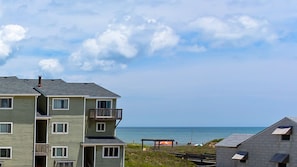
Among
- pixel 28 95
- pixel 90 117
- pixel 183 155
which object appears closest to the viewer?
pixel 28 95

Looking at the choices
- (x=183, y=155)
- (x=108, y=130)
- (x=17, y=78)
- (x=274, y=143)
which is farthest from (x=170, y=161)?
(x=17, y=78)

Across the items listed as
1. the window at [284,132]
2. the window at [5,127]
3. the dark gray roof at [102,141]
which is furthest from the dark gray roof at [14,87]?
the window at [284,132]

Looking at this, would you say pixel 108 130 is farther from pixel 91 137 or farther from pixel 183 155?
pixel 183 155

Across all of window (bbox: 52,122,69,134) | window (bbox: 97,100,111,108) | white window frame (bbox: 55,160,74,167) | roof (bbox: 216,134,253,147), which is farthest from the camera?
roof (bbox: 216,134,253,147)

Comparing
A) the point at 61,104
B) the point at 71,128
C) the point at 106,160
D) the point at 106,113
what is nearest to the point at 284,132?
the point at 106,160

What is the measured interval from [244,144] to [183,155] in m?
11.7

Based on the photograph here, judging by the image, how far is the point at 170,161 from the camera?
5994cm

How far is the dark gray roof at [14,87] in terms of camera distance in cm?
4916

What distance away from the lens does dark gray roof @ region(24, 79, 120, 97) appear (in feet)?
170

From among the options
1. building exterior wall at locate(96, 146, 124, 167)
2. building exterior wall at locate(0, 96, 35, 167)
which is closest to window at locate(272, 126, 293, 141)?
building exterior wall at locate(96, 146, 124, 167)

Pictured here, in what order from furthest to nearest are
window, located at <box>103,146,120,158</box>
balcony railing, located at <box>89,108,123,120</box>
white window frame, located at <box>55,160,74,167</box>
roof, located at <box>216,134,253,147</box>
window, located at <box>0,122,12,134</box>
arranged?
roof, located at <box>216,134,253,147</box> → balcony railing, located at <box>89,108,123,120</box> → window, located at <box>103,146,120,158</box> → white window frame, located at <box>55,160,74,167</box> → window, located at <box>0,122,12,134</box>

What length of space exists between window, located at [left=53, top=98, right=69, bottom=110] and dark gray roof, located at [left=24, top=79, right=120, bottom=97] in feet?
1.82

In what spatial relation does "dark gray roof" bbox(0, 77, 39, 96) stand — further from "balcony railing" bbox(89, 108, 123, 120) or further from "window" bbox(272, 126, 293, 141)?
"window" bbox(272, 126, 293, 141)

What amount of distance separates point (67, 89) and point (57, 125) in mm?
3580
